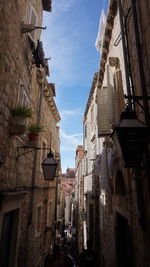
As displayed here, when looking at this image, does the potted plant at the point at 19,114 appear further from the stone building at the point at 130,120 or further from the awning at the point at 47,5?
the awning at the point at 47,5

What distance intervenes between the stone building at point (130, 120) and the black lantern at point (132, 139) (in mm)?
13

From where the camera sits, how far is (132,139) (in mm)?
2344

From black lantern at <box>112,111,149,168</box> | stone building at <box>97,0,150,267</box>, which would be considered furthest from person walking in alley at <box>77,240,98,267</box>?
black lantern at <box>112,111,149,168</box>

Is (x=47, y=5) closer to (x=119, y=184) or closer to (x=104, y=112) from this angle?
(x=104, y=112)

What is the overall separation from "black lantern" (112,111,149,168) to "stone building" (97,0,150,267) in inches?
0.5

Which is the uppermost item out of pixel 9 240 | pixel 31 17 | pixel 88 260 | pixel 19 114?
pixel 31 17

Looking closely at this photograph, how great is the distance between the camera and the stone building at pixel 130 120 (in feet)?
9.76

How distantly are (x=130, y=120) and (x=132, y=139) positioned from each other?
0.87ft

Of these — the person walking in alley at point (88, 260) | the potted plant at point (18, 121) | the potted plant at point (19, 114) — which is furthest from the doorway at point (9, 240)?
the person walking in alley at point (88, 260)

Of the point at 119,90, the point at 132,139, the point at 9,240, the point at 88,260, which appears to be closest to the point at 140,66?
the point at 132,139

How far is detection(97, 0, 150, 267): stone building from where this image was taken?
9.76ft

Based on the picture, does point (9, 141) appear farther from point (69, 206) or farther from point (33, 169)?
point (69, 206)

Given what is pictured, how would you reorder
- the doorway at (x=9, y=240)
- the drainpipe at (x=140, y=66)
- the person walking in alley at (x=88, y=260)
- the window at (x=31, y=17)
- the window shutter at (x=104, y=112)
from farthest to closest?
the window at (x=31, y=17)
the person walking in alley at (x=88, y=260)
the window shutter at (x=104, y=112)
the doorway at (x=9, y=240)
the drainpipe at (x=140, y=66)

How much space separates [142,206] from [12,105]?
3582 mm
